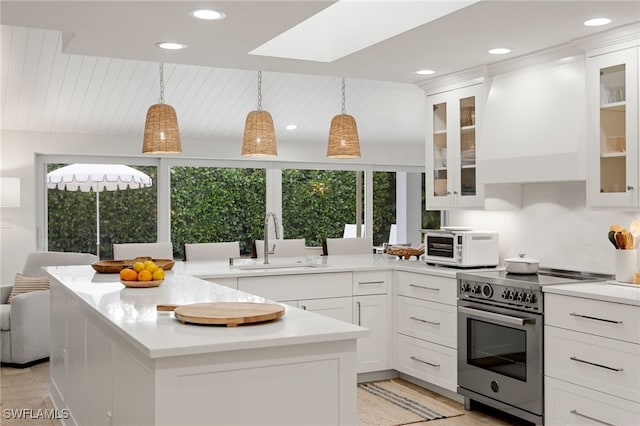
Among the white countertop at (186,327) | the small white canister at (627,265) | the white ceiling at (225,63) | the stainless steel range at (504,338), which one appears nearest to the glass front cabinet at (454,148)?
the white ceiling at (225,63)

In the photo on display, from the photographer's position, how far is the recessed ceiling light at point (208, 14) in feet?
11.1

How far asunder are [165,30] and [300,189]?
5456 mm

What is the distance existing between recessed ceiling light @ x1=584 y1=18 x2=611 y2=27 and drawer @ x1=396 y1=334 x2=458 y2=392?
2.18 meters

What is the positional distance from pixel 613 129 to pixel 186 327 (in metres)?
2.74

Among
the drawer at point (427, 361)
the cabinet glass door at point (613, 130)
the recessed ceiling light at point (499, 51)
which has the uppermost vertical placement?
the recessed ceiling light at point (499, 51)

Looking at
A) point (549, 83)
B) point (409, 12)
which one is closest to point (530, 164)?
point (549, 83)

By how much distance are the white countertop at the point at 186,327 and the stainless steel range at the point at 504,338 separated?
1.67 meters

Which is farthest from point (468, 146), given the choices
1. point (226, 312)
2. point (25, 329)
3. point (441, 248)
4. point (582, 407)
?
point (25, 329)

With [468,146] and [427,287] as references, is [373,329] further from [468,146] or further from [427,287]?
[468,146]

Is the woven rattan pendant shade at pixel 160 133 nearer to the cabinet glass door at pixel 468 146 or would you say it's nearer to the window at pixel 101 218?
the cabinet glass door at pixel 468 146

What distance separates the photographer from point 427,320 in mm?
4734

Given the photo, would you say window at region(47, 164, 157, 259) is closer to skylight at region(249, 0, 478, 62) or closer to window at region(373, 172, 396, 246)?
window at region(373, 172, 396, 246)

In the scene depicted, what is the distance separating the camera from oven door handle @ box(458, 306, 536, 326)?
3820 mm

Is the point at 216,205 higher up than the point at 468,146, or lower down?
lower down
